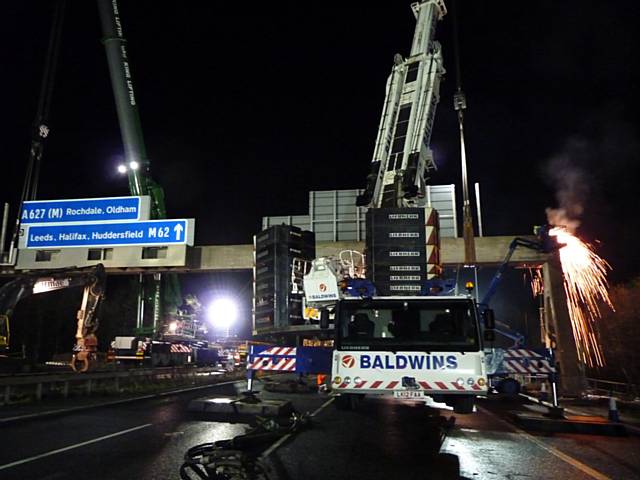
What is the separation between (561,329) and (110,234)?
61.5 feet

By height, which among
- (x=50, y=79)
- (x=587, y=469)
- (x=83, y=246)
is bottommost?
(x=587, y=469)

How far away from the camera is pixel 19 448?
7.95 m

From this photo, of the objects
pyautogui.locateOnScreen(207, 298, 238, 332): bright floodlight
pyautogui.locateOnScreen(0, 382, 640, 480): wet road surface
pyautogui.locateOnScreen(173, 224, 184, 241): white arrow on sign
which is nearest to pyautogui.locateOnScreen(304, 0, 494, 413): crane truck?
pyautogui.locateOnScreen(0, 382, 640, 480): wet road surface

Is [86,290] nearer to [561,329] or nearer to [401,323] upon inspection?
[401,323]

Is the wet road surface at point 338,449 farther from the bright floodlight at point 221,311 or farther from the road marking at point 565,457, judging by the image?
the bright floodlight at point 221,311

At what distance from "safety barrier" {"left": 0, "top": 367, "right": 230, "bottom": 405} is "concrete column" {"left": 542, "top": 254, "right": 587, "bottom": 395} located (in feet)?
51.4

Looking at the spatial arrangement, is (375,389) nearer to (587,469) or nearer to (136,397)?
(587,469)

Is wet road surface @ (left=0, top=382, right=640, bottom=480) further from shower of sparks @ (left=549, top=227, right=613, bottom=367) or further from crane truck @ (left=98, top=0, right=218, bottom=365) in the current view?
crane truck @ (left=98, top=0, right=218, bottom=365)

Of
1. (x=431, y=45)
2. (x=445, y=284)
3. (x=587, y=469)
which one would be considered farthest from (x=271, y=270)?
(x=431, y=45)

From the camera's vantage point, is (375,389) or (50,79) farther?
(50,79)

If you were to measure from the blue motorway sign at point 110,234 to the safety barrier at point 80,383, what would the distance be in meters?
5.41

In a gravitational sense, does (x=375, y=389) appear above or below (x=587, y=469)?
above

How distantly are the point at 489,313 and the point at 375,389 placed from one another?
2185 millimetres

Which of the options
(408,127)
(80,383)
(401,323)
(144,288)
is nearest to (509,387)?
(401,323)
